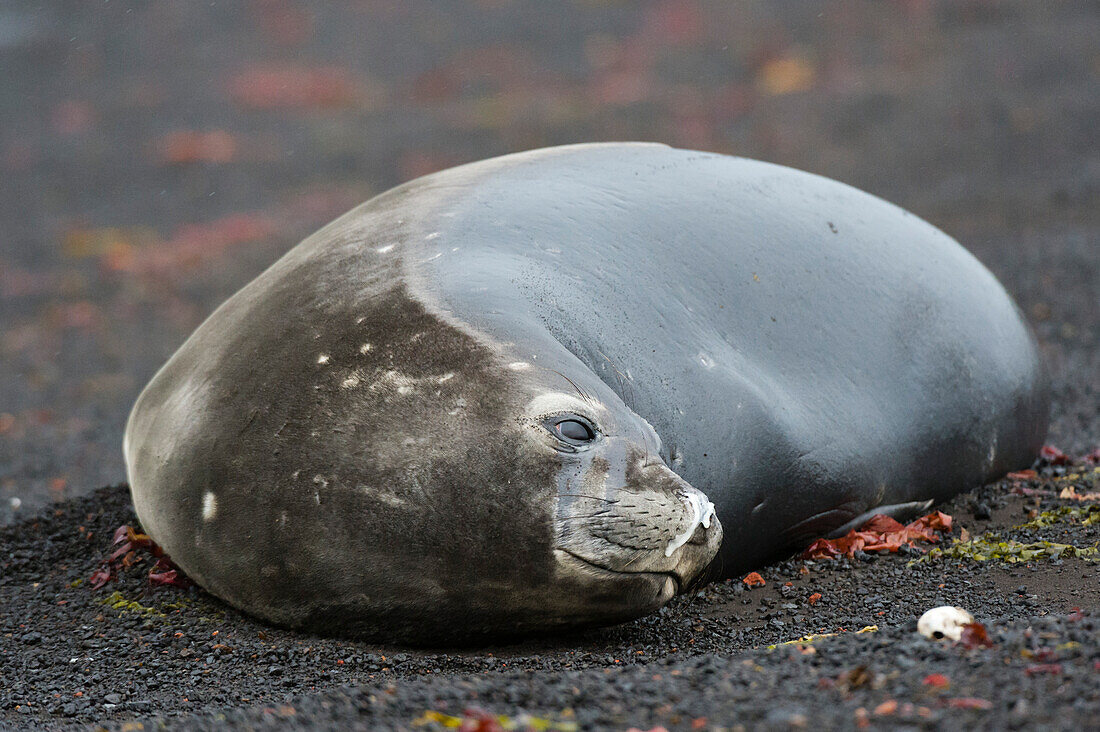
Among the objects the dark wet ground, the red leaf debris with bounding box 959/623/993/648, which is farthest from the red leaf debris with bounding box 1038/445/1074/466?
the red leaf debris with bounding box 959/623/993/648

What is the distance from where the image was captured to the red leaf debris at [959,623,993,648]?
2936mm

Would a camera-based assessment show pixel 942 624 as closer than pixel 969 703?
No

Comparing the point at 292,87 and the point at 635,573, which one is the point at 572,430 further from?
the point at 292,87

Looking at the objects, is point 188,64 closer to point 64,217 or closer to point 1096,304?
point 64,217

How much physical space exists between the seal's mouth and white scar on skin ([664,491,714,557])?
0.26ft

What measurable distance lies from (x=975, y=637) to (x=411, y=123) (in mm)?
14716

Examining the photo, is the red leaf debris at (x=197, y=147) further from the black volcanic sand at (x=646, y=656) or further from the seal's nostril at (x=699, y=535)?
→ the seal's nostril at (x=699, y=535)

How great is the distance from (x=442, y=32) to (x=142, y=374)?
38.2ft

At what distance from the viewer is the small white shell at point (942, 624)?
313 centimetres

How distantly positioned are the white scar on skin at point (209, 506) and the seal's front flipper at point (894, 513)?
7.53ft

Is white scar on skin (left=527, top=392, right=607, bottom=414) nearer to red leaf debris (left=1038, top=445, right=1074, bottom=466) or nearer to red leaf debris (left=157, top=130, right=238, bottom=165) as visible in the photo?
red leaf debris (left=1038, top=445, right=1074, bottom=466)

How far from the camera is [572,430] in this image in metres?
3.51

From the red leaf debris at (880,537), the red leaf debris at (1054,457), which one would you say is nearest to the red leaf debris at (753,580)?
the red leaf debris at (880,537)

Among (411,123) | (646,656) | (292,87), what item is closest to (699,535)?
(646,656)
